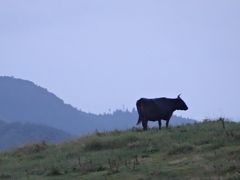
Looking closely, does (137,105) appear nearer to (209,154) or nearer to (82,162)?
(82,162)

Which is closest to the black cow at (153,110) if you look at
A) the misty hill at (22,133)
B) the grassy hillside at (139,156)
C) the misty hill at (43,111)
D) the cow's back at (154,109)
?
the cow's back at (154,109)

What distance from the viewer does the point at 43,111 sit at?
166500 millimetres

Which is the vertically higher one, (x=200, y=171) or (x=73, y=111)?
(x=73, y=111)

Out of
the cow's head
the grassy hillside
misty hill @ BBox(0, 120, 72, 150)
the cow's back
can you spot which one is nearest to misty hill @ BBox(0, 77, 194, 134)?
misty hill @ BBox(0, 120, 72, 150)

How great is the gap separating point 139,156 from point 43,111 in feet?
492

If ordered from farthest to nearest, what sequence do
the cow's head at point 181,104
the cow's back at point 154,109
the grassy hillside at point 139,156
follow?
the cow's head at point 181,104, the cow's back at point 154,109, the grassy hillside at point 139,156

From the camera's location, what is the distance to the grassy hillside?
599 inches

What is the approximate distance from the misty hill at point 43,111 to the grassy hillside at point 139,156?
427 ft

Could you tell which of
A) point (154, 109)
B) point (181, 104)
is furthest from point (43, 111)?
point (154, 109)

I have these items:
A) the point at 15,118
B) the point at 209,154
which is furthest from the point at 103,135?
the point at 15,118

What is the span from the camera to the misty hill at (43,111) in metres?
159

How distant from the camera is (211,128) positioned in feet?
69.9

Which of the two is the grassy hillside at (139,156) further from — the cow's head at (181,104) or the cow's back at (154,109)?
the cow's head at (181,104)

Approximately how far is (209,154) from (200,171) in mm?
1781
